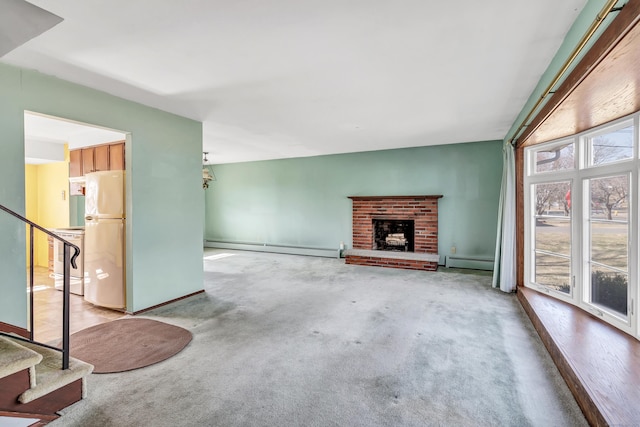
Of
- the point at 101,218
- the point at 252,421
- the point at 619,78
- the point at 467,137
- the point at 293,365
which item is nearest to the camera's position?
the point at 252,421

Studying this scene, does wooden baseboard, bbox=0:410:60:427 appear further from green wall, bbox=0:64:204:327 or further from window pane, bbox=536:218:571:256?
window pane, bbox=536:218:571:256

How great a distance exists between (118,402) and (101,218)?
2.63m

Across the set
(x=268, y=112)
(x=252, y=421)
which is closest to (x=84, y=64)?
(x=268, y=112)

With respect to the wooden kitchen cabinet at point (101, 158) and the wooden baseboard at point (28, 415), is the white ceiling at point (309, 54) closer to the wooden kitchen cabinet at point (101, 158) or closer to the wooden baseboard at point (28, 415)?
the wooden kitchen cabinet at point (101, 158)

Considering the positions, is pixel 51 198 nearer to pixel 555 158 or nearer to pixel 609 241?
pixel 555 158

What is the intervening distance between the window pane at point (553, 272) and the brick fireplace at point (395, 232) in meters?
1.93

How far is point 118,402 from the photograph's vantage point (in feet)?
6.59

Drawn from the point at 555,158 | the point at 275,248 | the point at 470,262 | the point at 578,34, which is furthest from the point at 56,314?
the point at 470,262

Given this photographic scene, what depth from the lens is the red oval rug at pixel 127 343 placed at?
2528 mm

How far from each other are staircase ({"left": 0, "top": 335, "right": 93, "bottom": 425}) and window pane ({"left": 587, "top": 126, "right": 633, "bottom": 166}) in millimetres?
4821

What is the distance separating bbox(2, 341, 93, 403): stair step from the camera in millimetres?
1759

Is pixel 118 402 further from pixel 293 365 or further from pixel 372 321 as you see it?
pixel 372 321

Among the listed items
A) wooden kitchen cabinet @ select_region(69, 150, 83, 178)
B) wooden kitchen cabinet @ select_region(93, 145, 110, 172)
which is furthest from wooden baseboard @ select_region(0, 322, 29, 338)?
wooden kitchen cabinet @ select_region(69, 150, 83, 178)

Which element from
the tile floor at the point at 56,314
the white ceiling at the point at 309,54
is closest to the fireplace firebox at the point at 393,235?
the white ceiling at the point at 309,54
